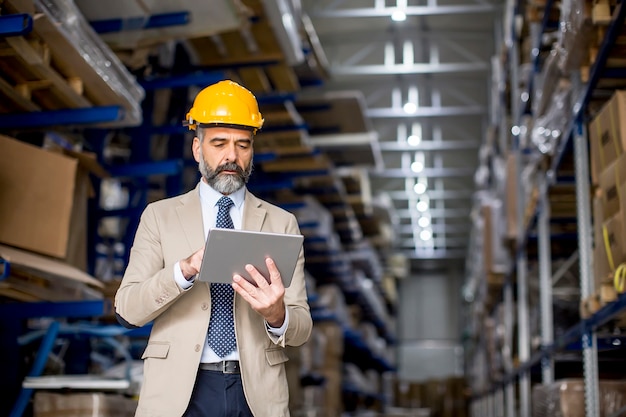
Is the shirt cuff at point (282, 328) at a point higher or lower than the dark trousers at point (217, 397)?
higher

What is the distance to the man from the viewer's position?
2.71m

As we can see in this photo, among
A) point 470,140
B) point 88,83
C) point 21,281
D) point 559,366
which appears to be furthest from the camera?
point 470,140

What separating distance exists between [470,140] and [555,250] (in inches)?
A: 345

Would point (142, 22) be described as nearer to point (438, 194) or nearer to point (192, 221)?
point (192, 221)

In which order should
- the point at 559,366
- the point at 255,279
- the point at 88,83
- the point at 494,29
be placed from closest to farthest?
the point at 255,279, the point at 88,83, the point at 559,366, the point at 494,29

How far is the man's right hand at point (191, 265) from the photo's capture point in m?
2.65

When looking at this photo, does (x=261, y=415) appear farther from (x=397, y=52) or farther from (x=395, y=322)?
(x=395, y=322)

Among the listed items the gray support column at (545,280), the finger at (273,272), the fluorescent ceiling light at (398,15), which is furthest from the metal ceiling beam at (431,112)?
the finger at (273,272)

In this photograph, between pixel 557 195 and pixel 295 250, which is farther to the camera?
pixel 557 195

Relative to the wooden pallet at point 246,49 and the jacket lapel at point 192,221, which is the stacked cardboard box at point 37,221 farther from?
the wooden pallet at point 246,49

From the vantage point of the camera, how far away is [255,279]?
8.67 feet

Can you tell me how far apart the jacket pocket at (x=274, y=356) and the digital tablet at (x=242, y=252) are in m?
0.31

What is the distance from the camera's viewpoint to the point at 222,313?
2.88 meters

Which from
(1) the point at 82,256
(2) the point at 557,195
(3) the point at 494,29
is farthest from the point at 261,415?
(3) the point at 494,29
